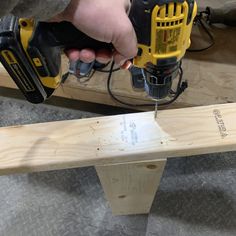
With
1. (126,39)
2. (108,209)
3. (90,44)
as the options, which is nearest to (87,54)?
(90,44)

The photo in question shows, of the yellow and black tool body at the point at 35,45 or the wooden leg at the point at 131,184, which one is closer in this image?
the yellow and black tool body at the point at 35,45

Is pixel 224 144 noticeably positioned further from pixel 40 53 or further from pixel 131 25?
pixel 40 53

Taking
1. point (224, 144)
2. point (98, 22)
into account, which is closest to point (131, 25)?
point (98, 22)

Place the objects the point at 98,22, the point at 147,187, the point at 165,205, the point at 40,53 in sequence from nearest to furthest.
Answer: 1. the point at 98,22
2. the point at 40,53
3. the point at 147,187
4. the point at 165,205

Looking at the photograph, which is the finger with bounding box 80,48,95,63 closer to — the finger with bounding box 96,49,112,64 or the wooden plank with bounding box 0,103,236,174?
the finger with bounding box 96,49,112,64

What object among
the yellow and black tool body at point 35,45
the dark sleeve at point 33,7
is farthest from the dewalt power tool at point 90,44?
the dark sleeve at point 33,7

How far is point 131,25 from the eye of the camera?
48cm

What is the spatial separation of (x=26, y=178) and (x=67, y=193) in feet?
0.61

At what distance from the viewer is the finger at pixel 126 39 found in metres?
0.48

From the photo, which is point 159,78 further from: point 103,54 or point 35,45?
point 35,45

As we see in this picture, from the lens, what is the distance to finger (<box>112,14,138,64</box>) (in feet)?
1.56

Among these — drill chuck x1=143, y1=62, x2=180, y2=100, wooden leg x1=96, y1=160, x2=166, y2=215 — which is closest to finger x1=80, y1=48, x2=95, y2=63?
drill chuck x1=143, y1=62, x2=180, y2=100

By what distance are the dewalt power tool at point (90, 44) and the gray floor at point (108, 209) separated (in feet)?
1.82

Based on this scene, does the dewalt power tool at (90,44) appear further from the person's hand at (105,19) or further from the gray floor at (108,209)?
the gray floor at (108,209)
